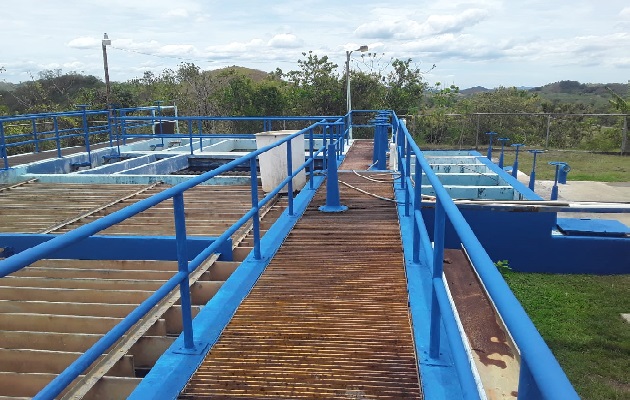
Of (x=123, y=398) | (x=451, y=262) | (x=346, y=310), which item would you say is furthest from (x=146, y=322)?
(x=451, y=262)

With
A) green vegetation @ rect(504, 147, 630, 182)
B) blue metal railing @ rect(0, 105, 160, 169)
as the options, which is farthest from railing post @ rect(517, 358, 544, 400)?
green vegetation @ rect(504, 147, 630, 182)

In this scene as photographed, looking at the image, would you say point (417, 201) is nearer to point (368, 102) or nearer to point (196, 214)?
point (196, 214)

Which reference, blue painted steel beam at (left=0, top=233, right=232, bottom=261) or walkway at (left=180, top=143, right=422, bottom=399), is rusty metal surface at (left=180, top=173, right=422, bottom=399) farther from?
blue painted steel beam at (left=0, top=233, right=232, bottom=261)

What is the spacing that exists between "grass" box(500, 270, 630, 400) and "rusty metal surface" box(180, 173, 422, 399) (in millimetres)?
2592

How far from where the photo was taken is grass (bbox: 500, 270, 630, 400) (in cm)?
522

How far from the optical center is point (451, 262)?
22.8 ft

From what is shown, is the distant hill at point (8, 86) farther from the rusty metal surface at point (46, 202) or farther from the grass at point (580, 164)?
the rusty metal surface at point (46, 202)

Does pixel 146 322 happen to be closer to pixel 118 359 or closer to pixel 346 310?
pixel 118 359

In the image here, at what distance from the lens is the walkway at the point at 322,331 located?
2.76 metres

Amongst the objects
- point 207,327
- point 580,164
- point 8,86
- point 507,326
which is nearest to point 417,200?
point 207,327

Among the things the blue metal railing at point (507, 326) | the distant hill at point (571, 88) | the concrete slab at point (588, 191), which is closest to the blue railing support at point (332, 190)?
the blue metal railing at point (507, 326)

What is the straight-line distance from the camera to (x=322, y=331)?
3.36 meters

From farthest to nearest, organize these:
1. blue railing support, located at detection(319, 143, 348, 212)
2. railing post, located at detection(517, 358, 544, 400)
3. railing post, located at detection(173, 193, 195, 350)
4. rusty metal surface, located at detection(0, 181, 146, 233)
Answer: rusty metal surface, located at detection(0, 181, 146, 233)
blue railing support, located at detection(319, 143, 348, 212)
railing post, located at detection(173, 193, 195, 350)
railing post, located at detection(517, 358, 544, 400)

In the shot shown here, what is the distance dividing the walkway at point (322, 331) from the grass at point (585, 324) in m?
2.55
